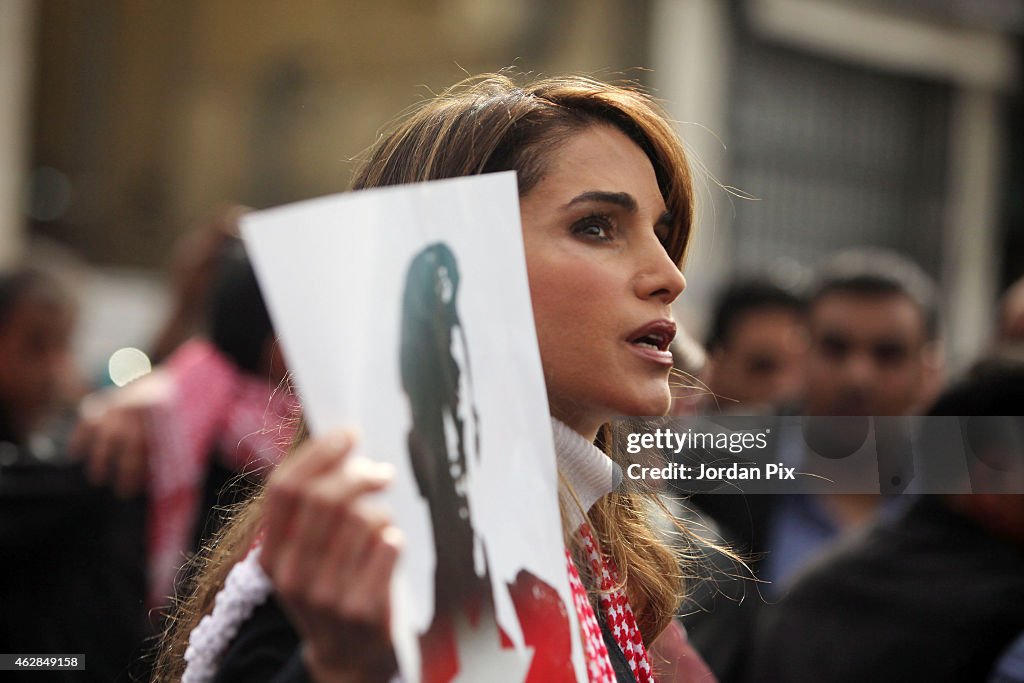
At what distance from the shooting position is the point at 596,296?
4.29ft

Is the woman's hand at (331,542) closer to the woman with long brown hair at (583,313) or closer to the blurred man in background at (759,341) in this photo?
the woman with long brown hair at (583,313)

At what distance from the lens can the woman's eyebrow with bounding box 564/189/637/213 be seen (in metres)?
1.35

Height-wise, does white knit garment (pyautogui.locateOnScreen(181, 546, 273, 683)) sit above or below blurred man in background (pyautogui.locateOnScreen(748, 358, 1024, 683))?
above

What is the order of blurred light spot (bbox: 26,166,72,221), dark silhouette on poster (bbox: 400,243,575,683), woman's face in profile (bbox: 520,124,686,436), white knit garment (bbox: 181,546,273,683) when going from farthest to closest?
blurred light spot (bbox: 26,166,72,221) < woman's face in profile (bbox: 520,124,686,436) < white knit garment (bbox: 181,546,273,683) < dark silhouette on poster (bbox: 400,243,575,683)

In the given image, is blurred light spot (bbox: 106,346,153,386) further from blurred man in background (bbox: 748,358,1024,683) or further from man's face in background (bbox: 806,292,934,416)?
blurred man in background (bbox: 748,358,1024,683)

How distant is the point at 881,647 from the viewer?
2486 mm

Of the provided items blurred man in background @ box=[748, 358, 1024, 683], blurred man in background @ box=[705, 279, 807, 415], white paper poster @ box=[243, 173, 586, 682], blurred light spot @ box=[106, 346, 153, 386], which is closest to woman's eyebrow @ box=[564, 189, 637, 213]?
white paper poster @ box=[243, 173, 586, 682]

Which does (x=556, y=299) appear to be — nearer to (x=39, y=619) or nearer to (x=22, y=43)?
(x=39, y=619)

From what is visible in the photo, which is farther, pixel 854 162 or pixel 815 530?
pixel 854 162

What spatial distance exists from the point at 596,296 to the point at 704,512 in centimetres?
90

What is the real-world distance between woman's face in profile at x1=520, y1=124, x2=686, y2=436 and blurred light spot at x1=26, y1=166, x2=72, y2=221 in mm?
7695

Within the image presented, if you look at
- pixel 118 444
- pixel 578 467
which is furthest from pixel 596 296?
pixel 118 444

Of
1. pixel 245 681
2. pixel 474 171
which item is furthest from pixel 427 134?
pixel 245 681

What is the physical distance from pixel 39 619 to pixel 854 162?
1102 cm
